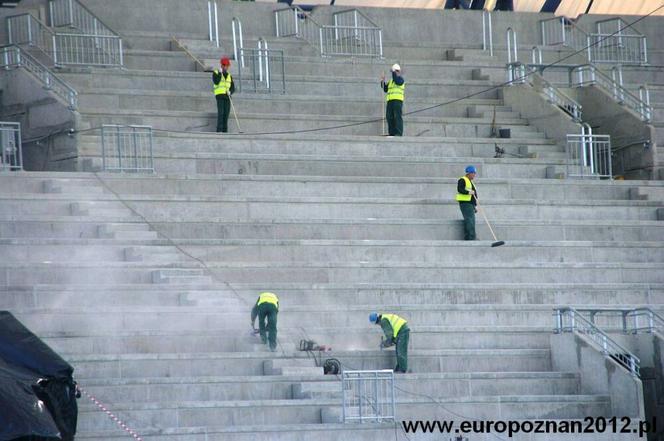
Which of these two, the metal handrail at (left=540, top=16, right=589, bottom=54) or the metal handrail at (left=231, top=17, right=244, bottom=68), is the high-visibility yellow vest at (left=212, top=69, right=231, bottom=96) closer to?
the metal handrail at (left=231, top=17, right=244, bottom=68)

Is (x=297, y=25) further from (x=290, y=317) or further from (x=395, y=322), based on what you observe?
(x=395, y=322)

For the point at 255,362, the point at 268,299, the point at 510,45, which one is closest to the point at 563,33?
the point at 510,45

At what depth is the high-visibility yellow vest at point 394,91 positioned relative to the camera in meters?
32.0

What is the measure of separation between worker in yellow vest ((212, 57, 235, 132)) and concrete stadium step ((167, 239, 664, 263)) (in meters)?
4.22

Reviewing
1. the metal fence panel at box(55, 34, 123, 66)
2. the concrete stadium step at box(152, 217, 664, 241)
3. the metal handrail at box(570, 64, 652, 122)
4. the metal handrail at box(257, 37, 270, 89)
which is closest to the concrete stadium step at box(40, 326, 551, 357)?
the concrete stadium step at box(152, 217, 664, 241)

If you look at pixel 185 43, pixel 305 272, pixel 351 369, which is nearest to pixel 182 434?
pixel 351 369

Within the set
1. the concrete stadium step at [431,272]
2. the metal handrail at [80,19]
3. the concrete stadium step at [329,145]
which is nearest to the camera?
the concrete stadium step at [431,272]

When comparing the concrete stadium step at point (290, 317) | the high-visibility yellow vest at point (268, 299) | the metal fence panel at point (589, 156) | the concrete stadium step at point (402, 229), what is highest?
the metal fence panel at point (589, 156)

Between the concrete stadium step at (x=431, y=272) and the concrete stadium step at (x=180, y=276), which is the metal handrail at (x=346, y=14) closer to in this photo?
the concrete stadium step at (x=431, y=272)

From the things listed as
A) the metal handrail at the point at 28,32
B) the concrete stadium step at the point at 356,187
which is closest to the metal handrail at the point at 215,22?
the metal handrail at the point at 28,32

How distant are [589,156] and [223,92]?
7.16m

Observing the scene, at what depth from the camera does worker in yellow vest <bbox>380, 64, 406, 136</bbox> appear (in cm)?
3184

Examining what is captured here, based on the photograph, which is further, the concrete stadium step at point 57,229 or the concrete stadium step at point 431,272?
the concrete stadium step at point 431,272

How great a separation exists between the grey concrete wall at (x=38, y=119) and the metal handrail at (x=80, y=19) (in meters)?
3.14
